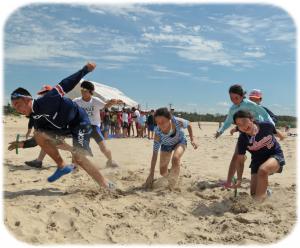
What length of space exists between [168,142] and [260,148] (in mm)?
1461

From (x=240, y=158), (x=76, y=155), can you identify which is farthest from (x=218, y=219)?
(x=76, y=155)

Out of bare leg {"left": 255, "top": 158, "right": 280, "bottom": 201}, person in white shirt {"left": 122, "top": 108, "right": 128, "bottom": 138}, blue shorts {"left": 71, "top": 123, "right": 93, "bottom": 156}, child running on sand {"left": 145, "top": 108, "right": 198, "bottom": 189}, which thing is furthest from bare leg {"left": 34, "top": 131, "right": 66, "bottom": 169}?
person in white shirt {"left": 122, "top": 108, "right": 128, "bottom": 138}

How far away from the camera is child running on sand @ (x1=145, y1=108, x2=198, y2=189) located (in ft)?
17.6

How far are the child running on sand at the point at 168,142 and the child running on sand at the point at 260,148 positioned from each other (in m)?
0.94

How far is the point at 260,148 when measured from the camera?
16.0 ft

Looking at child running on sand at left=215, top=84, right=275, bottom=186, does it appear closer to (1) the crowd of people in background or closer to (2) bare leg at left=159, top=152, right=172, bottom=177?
(2) bare leg at left=159, top=152, right=172, bottom=177

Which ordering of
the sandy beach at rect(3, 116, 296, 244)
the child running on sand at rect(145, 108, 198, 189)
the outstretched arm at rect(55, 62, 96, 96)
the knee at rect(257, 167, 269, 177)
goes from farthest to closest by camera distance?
the child running on sand at rect(145, 108, 198, 189)
the outstretched arm at rect(55, 62, 96, 96)
the knee at rect(257, 167, 269, 177)
the sandy beach at rect(3, 116, 296, 244)

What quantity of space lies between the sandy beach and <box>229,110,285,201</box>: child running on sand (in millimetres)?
247

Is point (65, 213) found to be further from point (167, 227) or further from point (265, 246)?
point (265, 246)

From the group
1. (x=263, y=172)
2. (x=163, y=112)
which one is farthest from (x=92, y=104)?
(x=263, y=172)

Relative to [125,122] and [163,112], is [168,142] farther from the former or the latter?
[125,122]

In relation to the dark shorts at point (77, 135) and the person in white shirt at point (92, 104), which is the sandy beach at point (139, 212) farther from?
the person in white shirt at point (92, 104)

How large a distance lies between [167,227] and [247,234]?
0.81 metres

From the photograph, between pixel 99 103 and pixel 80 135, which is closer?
pixel 80 135
